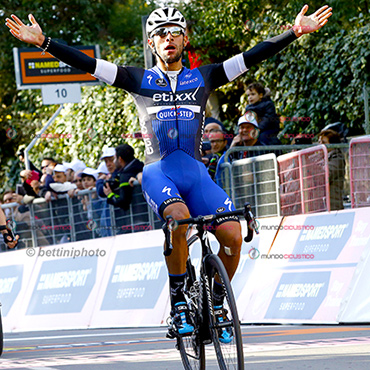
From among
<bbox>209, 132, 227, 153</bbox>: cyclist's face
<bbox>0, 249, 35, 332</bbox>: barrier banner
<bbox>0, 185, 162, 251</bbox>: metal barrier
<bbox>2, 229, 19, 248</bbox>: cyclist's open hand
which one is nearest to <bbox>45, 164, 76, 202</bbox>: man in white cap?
<bbox>0, 185, 162, 251</bbox>: metal barrier

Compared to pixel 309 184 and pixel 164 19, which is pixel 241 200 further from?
pixel 164 19

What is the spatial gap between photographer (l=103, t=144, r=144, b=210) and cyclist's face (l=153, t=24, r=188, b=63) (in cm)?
689

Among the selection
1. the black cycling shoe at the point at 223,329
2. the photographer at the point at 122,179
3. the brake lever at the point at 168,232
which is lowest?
the photographer at the point at 122,179

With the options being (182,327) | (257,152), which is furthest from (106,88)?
(182,327)

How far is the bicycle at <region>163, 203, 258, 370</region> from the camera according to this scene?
5738mm

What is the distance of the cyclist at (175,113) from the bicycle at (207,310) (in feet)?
0.36

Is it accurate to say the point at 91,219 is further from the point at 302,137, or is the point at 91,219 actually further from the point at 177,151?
the point at 177,151

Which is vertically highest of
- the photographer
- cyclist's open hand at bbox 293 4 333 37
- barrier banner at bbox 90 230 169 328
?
cyclist's open hand at bbox 293 4 333 37

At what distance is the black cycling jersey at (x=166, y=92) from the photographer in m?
6.82

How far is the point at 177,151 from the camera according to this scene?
6.78 meters

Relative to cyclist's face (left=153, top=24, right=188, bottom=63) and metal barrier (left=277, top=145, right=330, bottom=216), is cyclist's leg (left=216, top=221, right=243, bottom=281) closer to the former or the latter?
cyclist's face (left=153, top=24, right=188, bottom=63)

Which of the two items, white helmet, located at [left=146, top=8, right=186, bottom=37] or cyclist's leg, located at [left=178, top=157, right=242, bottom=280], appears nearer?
cyclist's leg, located at [left=178, top=157, right=242, bottom=280]

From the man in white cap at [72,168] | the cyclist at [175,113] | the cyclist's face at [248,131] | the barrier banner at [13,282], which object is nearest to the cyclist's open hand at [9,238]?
the cyclist at [175,113]

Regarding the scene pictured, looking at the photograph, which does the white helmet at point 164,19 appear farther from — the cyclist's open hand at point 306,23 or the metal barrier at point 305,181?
the metal barrier at point 305,181
